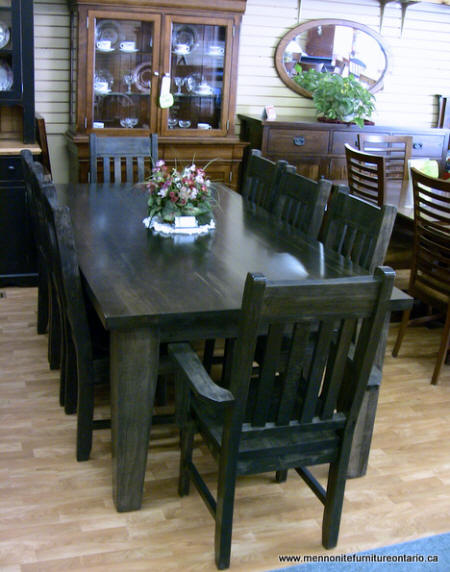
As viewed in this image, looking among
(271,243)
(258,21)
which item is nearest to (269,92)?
(258,21)

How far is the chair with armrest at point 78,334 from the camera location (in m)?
2.30

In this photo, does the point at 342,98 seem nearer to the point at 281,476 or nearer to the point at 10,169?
the point at 10,169

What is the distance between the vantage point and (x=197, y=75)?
→ 487cm

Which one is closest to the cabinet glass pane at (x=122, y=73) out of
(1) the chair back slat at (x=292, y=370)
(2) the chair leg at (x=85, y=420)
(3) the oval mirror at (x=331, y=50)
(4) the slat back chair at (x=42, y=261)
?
(3) the oval mirror at (x=331, y=50)

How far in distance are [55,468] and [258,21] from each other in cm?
386

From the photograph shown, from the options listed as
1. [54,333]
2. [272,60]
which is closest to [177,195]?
[54,333]

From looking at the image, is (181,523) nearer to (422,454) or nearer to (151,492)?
(151,492)

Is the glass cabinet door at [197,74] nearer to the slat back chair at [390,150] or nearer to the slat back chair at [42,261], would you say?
the slat back chair at [390,150]

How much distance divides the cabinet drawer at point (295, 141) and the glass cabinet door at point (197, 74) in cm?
36

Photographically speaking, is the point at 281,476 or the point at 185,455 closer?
the point at 185,455

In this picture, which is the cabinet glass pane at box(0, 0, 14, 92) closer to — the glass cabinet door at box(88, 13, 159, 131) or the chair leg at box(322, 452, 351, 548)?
the glass cabinet door at box(88, 13, 159, 131)

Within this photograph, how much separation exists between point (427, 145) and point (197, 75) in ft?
6.15

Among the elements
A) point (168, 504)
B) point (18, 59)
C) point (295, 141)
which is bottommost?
point (168, 504)

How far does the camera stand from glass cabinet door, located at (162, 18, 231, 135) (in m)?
4.72
